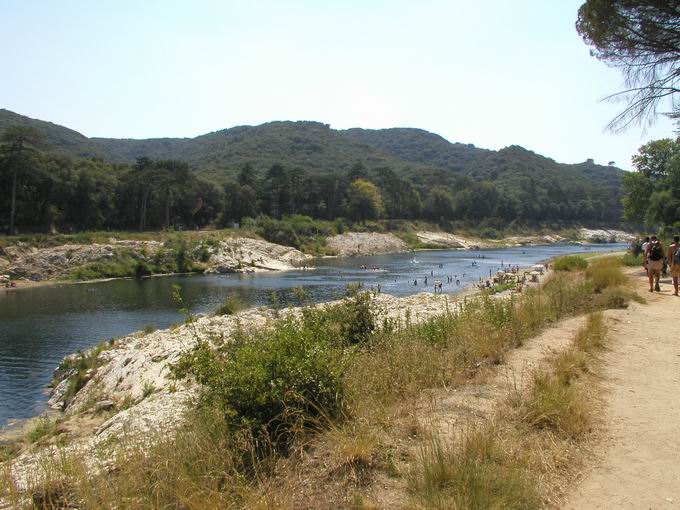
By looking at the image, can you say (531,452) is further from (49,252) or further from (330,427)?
(49,252)

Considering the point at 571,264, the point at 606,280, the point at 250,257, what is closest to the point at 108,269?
the point at 250,257

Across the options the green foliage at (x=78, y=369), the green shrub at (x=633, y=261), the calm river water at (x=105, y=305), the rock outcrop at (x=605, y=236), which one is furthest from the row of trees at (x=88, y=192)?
the rock outcrop at (x=605, y=236)

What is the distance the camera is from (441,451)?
4383 mm

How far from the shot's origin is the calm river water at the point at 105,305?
21.7 metres

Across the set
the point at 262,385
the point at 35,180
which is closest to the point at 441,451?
the point at 262,385

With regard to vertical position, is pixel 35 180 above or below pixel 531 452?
above

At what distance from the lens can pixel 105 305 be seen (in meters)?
39.0

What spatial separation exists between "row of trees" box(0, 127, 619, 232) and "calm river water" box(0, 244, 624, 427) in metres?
24.0

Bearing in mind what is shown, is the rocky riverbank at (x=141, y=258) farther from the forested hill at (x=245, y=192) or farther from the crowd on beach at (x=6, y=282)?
the forested hill at (x=245, y=192)

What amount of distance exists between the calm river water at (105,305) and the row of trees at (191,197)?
24.0 m

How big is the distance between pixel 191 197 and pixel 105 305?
169 feet

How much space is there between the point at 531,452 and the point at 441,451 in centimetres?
111

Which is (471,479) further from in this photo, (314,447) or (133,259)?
(133,259)

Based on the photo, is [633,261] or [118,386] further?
[633,261]
